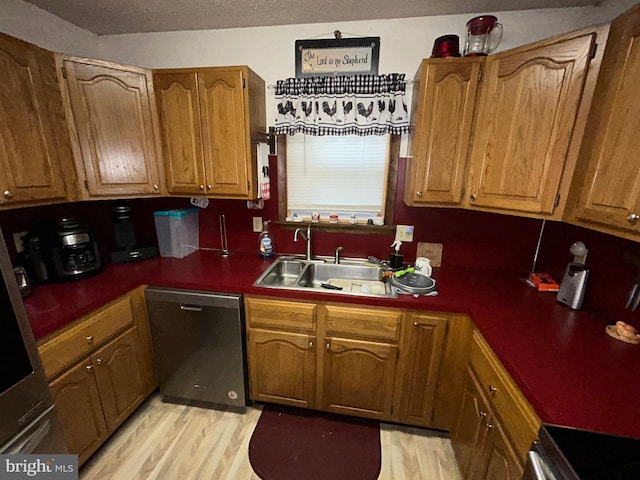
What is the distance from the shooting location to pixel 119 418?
1.57 metres

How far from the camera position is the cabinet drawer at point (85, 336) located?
1189mm

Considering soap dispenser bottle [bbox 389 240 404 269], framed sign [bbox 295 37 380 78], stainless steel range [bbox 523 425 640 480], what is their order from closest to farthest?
stainless steel range [bbox 523 425 640 480] → framed sign [bbox 295 37 380 78] → soap dispenser bottle [bbox 389 240 404 269]

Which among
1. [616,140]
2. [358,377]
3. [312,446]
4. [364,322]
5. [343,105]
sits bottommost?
[312,446]

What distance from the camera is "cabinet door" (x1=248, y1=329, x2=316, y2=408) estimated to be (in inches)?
64.2

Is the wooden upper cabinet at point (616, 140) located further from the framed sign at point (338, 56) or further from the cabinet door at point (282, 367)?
the cabinet door at point (282, 367)

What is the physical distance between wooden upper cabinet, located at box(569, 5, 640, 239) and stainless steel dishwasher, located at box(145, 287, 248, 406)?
5.49 ft

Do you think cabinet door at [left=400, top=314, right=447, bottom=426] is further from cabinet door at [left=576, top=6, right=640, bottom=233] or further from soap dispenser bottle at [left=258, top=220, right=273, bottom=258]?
soap dispenser bottle at [left=258, top=220, right=273, bottom=258]

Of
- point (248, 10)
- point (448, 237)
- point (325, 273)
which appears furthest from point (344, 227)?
point (248, 10)

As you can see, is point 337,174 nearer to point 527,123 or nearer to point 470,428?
point 527,123

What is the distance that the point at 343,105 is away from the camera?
1.75 metres

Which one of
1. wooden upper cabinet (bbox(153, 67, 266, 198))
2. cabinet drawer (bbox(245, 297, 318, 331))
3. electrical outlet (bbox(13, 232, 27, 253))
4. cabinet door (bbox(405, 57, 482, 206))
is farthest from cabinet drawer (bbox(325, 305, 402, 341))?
electrical outlet (bbox(13, 232, 27, 253))

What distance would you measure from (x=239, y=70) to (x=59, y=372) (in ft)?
5.65

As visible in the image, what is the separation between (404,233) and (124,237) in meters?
1.90

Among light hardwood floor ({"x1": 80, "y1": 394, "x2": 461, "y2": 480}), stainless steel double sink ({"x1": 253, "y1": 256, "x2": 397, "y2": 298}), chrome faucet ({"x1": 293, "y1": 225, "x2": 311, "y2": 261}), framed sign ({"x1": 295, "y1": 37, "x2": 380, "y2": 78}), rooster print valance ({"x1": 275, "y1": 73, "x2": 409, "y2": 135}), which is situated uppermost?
framed sign ({"x1": 295, "y1": 37, "x2": 380, "y2": 78})
